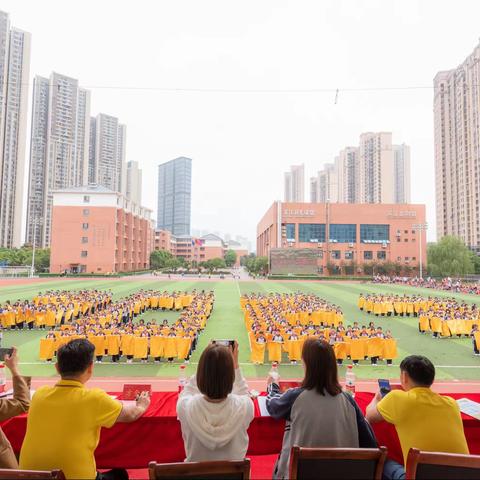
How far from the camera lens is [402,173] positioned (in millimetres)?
131875

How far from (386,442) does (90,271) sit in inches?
2400

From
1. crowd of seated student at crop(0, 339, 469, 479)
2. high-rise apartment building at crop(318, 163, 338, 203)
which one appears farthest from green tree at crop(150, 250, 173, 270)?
crowd of seated student at crop(0, 339, 469, 479)

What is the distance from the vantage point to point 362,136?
111 meters

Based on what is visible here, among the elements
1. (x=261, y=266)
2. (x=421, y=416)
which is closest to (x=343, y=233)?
(x=261, y=266)

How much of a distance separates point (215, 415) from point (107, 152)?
123m

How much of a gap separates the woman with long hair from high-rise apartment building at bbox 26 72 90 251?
102790 millimetres

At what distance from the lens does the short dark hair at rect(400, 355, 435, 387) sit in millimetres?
2600

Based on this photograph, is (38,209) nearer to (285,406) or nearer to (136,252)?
(136,252)

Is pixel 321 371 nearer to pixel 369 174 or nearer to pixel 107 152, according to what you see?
pixel 369 174

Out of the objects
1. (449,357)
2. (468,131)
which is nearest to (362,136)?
(468,131)

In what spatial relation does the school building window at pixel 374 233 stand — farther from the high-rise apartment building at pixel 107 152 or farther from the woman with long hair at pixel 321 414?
the high-rise apartment building at pixel 107 152

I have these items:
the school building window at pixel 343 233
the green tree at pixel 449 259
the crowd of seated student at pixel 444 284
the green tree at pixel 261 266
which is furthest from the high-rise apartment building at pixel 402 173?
the crowd of seated student at pixel 444 284

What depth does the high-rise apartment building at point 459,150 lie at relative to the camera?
7906cm

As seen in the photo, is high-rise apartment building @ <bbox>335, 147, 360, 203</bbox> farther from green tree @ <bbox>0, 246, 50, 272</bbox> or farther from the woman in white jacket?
the woman in white jacket
